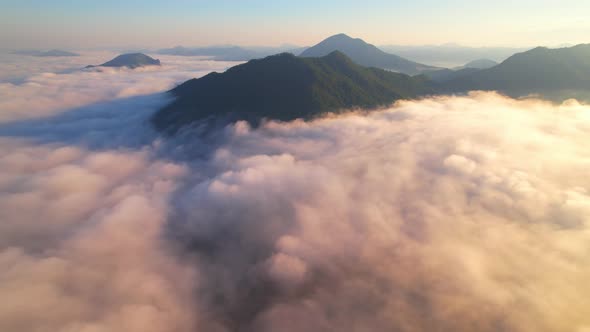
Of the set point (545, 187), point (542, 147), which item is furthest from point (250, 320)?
point (542, 147)

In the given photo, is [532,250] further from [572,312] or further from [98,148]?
[98,148]

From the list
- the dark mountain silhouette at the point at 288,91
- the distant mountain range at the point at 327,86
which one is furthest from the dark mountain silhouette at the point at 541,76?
the dark mountain silhouette at the point at 288,91

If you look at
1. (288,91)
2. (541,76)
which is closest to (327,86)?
(288,91)

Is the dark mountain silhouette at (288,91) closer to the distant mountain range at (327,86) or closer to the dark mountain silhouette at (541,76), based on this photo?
the distant mountain range at (327,86)

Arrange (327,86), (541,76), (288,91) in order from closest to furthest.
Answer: (288,91) < (327,86) < (541,76)

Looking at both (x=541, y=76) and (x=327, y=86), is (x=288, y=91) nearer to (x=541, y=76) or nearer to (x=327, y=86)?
(x=327, y=86)

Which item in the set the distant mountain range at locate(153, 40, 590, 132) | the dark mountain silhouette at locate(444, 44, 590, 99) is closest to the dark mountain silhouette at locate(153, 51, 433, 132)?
the distant mountain range at locate(153, 40, 590, 132)
